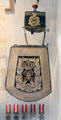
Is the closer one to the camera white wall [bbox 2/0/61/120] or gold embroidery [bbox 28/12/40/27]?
gold embroidery [bbox 28/12/40/27]

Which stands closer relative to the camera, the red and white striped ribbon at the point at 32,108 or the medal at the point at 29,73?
the medal at the point at 29,73

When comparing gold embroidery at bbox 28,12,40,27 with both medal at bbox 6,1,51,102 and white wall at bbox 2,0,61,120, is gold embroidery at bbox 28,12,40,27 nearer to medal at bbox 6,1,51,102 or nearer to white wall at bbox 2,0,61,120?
medal at bbox 6,1,51,102

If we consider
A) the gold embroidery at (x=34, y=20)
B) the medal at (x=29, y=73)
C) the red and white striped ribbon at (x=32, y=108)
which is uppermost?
the gold embroidery at (x=34, y=20)

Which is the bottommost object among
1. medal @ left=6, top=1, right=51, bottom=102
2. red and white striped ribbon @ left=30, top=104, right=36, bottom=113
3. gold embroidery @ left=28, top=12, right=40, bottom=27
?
red and white striped ribbon @ left=30, top=104, right=36, bottom=113

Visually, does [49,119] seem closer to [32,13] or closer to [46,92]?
[46,92]

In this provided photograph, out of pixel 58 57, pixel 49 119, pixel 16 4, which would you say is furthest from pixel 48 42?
pixel 49 119

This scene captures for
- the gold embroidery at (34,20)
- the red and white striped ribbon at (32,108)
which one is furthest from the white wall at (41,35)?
the gold embroidery at (34,20)

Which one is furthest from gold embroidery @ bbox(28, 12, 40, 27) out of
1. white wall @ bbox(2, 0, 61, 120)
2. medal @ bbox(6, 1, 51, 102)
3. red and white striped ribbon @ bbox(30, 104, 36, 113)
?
red and white striped ribbon @ bbox(30, 104, 36, 113)

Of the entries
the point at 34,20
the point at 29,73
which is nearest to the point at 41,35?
the point at 34,20

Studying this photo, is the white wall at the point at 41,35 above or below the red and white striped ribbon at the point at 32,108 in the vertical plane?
above

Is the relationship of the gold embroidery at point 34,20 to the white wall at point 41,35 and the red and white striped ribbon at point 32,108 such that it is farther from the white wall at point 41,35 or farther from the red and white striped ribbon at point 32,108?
the red and white striped ribbon at point 32,108

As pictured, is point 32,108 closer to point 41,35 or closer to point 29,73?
point 29,73

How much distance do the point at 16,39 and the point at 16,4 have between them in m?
0.30

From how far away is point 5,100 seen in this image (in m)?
1.36
